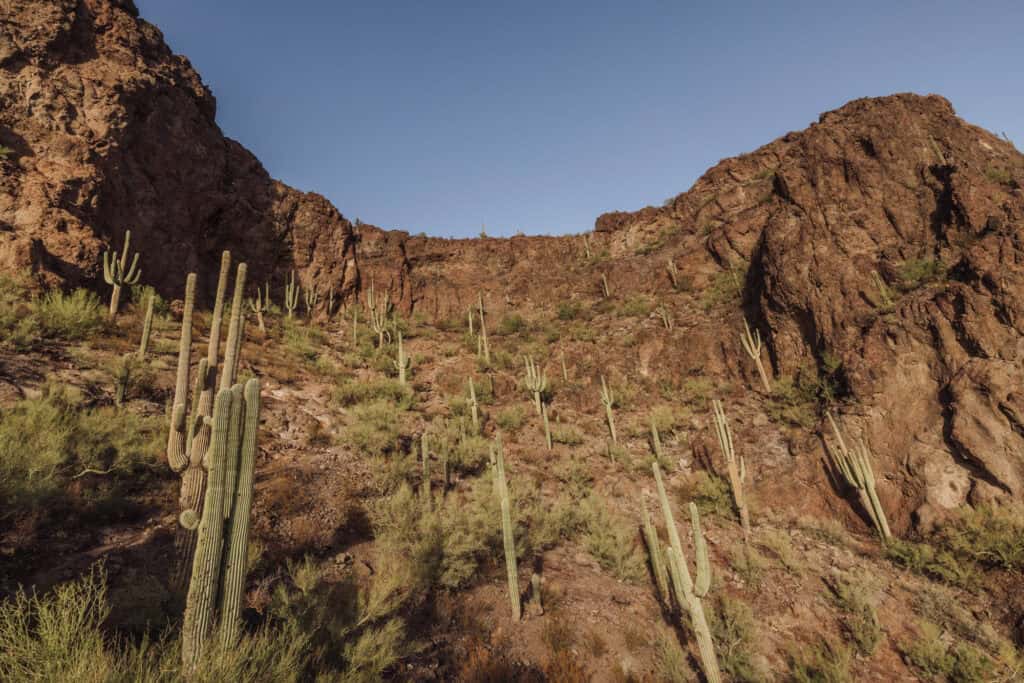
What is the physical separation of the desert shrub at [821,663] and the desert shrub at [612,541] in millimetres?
2642

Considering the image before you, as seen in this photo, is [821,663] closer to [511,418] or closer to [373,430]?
[511,418]

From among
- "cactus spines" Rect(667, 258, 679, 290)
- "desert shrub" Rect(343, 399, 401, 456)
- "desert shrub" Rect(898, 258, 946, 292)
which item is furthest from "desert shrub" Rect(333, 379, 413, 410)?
"desert shrub" Rect(898, 258, 946, 292)

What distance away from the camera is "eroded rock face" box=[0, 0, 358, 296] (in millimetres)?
13797

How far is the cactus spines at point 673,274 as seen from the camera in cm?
2297

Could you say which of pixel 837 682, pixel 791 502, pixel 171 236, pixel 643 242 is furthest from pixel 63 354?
pixel 643 242

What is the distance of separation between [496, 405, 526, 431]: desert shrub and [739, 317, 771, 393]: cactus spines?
8265 millimetres

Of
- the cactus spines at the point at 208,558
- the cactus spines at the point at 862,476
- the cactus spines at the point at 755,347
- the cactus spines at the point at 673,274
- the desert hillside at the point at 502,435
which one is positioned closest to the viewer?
the cactus spines at the point at 208,558

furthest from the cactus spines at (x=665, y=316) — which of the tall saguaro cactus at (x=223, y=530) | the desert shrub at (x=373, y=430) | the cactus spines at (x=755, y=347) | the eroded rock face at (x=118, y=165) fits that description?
the tall saguaro cactus at (x=223, y=530)

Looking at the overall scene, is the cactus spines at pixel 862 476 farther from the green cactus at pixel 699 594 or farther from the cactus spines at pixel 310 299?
the cactus spines at pixel 310 299

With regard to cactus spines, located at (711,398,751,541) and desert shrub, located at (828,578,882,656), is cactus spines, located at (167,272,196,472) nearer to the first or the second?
desert shrub, located at (828,578,882,656)

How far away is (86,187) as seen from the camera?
14.9 m

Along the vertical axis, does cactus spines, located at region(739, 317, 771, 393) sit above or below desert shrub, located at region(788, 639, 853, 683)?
above

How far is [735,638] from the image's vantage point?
7012 mm

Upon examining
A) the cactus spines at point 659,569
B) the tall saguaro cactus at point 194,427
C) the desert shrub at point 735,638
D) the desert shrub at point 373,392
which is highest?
the desert shrub at point 373,392
